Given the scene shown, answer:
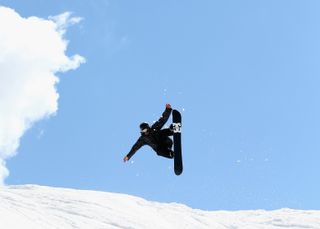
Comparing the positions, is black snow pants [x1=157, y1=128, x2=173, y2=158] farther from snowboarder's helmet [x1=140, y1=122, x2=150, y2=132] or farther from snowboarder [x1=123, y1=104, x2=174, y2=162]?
snowboarder's helmet [x1=140, y1=122, x2=150, y2=132]

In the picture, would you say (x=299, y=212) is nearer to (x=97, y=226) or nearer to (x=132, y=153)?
(x=97, y=226)

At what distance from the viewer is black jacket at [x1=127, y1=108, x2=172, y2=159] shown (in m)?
18.9

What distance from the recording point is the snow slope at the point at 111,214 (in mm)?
78688

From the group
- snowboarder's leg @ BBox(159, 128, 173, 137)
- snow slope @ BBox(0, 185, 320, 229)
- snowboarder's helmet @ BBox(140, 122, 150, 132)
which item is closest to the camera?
snowboarder's helmet @ BBox(140, 122, 150, 132)

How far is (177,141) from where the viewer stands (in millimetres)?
19453

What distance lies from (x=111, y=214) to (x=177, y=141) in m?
73.6

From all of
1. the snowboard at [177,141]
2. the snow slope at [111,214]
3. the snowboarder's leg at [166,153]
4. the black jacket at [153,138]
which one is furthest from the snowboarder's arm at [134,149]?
the snow slope at [111,214]

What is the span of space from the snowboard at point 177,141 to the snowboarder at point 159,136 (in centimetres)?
24

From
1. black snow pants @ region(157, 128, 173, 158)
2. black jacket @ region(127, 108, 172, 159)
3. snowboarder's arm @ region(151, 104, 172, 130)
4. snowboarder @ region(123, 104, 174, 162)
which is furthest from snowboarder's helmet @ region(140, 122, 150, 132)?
black snow pants @ region(157, 128, 173, 158)

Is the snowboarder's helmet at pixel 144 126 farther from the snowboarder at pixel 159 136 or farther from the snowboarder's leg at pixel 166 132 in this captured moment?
the snowboarder's leg at pixel 166 132

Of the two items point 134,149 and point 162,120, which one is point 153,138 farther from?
point 134,149

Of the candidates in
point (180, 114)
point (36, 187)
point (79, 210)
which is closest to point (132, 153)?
point (180, 114)

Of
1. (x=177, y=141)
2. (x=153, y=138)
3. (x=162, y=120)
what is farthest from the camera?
(x=177, y=141)

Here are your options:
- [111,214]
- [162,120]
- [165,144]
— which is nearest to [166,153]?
[165,144]
